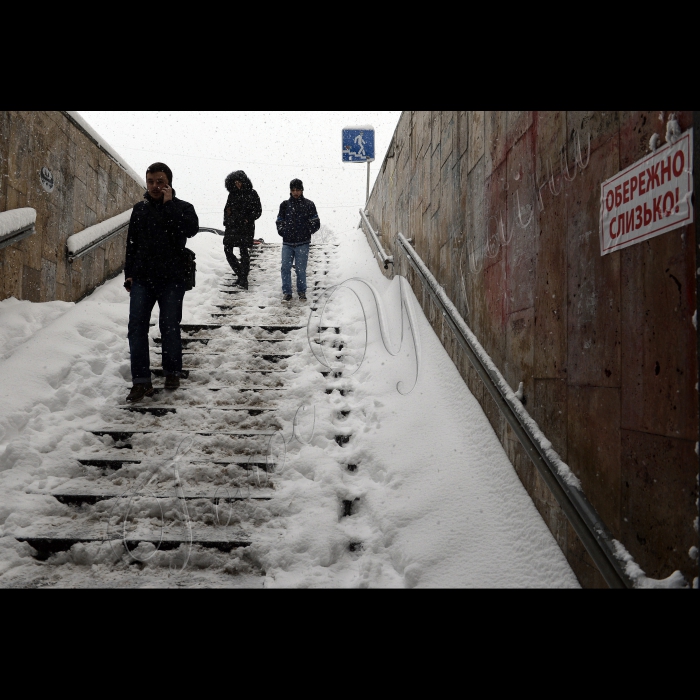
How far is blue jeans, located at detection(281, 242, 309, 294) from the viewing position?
608cm

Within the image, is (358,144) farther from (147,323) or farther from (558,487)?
(558,487)

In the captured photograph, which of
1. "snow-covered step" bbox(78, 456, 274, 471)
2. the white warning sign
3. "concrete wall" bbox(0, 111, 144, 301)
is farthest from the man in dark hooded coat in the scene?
the white warning sign

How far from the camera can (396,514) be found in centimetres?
250

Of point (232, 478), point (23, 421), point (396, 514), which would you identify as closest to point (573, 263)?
point (396, 514)

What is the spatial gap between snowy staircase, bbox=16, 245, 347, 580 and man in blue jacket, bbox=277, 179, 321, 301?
1.66 meters

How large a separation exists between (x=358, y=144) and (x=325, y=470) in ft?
30.0

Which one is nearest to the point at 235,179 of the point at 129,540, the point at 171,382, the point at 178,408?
the point at 171,382

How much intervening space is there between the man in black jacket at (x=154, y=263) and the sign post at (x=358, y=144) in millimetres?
7470

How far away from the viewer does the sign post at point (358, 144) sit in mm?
10523

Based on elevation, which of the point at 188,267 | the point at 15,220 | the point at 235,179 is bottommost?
the point at 188,267

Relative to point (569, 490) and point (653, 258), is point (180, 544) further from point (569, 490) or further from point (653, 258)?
point (653, 258)

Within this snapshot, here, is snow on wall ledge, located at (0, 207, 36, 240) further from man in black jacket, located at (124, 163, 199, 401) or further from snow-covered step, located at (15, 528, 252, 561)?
snow-covered step, located at (15, 528, 252, 561)

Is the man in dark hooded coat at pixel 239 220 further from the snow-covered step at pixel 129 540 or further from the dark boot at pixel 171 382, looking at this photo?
the snow-covered step at pixel 129 540

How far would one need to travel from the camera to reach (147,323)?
145 inches
